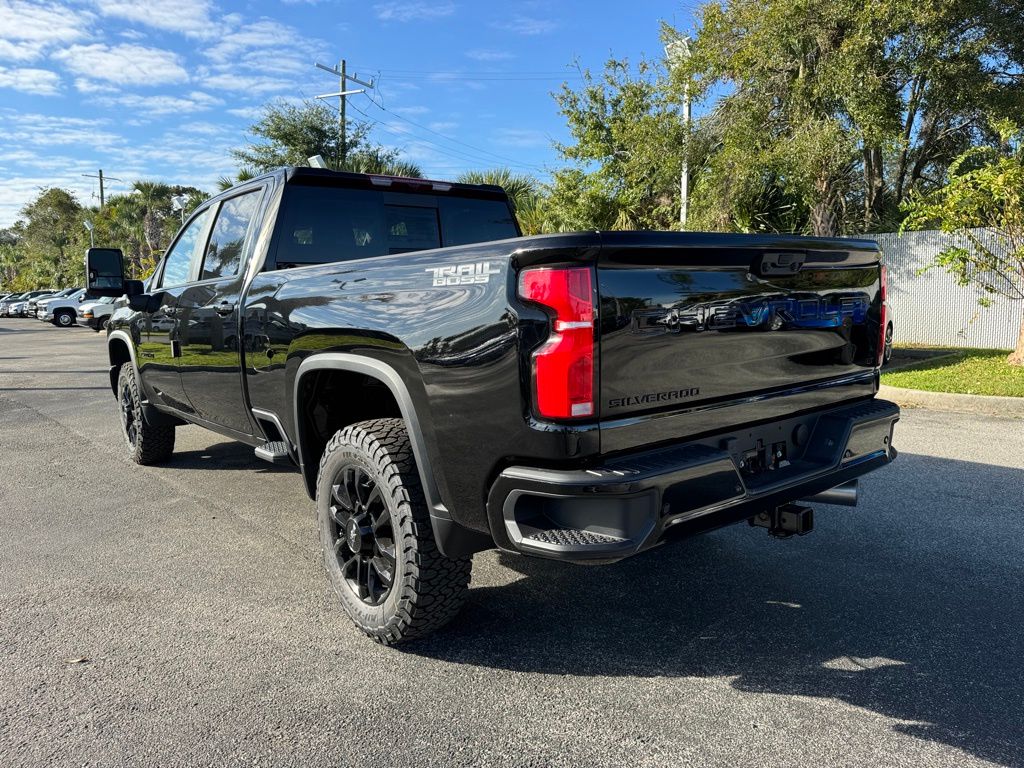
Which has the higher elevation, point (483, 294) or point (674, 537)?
point (483, 294)

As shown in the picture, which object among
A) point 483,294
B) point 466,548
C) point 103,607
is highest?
point 483,294

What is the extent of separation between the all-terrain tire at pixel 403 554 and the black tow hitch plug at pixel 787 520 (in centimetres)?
117

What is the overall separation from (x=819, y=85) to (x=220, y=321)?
10.7m

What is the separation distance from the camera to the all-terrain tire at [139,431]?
584 cm

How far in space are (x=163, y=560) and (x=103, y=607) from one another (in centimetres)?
57

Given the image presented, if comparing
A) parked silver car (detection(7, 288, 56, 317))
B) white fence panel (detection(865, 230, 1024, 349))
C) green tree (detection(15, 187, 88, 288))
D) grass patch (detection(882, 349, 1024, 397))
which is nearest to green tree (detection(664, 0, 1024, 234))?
white fence panel (detection(865, 230, 1024, 349))

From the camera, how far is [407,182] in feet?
14.6

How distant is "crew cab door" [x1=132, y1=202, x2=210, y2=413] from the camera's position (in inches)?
189

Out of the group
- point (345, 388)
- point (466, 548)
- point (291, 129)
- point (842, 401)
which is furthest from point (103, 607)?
point (291, 129)

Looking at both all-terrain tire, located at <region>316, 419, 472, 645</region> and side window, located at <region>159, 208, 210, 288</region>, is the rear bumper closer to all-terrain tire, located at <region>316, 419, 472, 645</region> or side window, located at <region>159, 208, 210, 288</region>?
all-terrain tire, located at <region>316, 419, 472, 645</region>

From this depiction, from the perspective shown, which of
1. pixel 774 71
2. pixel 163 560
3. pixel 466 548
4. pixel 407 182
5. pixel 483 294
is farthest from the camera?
pixel 774 71

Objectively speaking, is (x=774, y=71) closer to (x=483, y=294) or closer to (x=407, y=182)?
(x=407, y=182)

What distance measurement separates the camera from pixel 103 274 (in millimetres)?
5188

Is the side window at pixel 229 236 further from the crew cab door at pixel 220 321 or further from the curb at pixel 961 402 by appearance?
the curb at pixel 961 402
